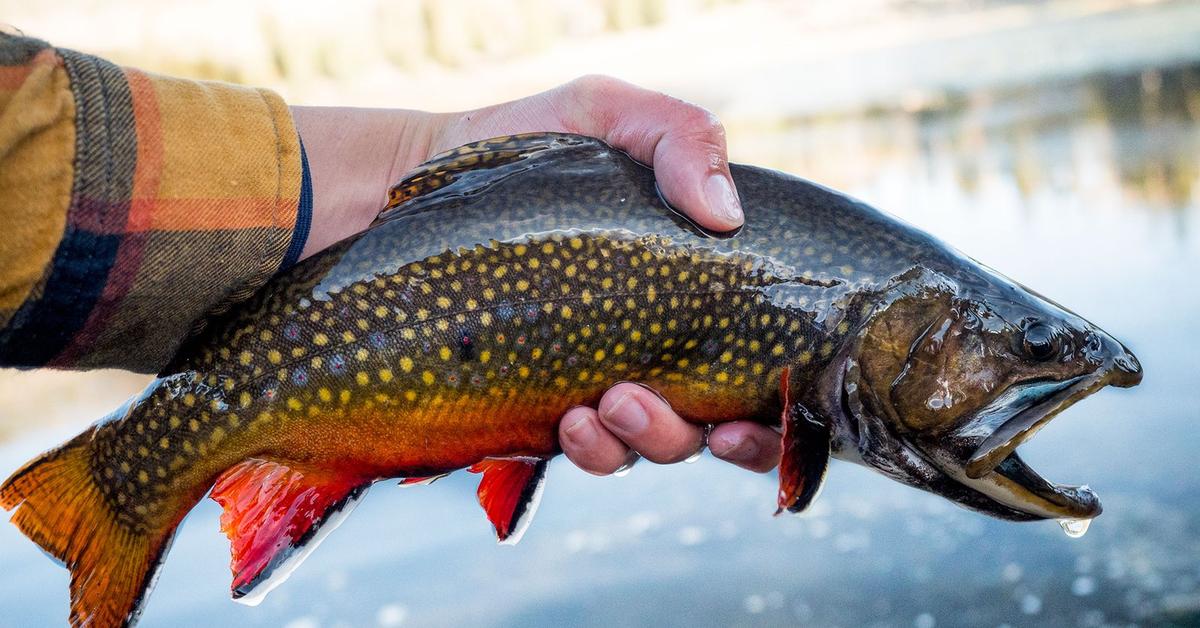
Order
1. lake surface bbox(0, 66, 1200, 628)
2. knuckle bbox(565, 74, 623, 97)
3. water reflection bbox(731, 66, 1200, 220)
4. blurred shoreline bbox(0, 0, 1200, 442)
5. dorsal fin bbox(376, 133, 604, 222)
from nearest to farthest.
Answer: dorsal fin bbox(376, 133, 604, 222)
knuckle bbox(565, 74, 623, 97)
lake surface bbox(0, 66, 1200, 628)
water reflection bbox(731, 66, 1200, 220)
blurred shoreline bbox(0, 0, 1200, 442)

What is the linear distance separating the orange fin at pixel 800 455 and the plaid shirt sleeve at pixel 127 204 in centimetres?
155

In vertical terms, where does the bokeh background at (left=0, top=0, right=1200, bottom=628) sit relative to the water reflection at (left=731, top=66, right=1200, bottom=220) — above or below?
above

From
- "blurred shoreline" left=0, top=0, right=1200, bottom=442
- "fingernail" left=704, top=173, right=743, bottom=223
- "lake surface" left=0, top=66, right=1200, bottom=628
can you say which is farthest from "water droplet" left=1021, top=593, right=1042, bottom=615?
"blurred shoreline" left=0, top=0, right=1200, bottom=442

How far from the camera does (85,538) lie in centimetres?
305

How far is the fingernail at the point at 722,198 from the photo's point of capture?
3.13 m

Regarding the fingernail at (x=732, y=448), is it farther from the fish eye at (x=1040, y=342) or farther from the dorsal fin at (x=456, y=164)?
the dorsal fin at (x=456, y=164)

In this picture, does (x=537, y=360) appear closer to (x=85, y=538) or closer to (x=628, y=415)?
(x=628, y=415)

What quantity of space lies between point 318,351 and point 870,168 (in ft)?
52.0

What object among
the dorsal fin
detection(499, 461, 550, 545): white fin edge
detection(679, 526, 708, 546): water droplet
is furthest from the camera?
detection(679, 526, 708, 546): water droplet

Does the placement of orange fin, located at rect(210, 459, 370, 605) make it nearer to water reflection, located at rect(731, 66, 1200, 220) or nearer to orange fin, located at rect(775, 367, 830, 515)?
orange fin, located at rect(775, 367, 830, 515)

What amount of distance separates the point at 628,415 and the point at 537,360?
0.33m

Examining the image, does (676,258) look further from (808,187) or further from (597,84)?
(597,84)

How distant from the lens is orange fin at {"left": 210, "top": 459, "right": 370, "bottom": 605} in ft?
10.1

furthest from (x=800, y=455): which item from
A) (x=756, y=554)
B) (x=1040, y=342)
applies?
(x=756, y=554)
